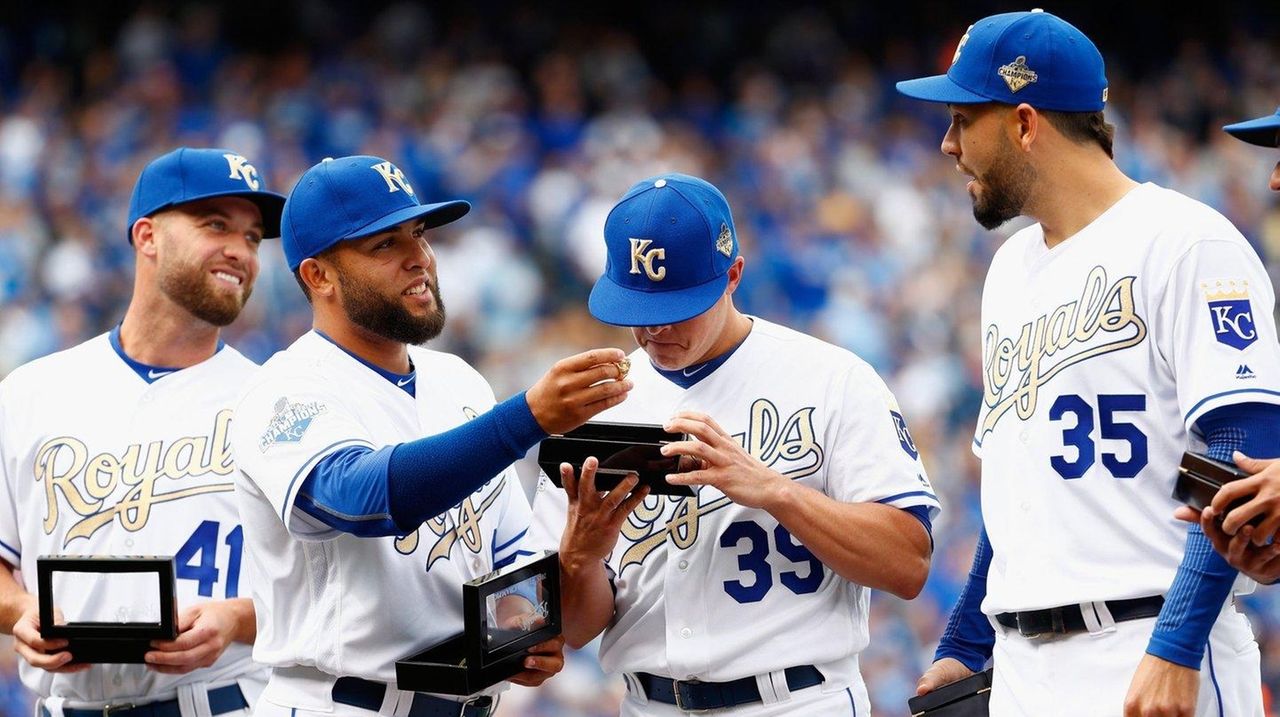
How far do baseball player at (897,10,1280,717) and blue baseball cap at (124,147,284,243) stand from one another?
1.98m

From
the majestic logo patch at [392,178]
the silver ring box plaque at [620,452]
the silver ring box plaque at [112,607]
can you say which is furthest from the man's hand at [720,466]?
the silver ring box plaque at [112,607]

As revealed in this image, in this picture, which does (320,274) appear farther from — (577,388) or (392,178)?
(577,388)

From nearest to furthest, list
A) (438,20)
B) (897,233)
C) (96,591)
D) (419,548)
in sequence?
(419,548) < (96,591) < (897,233) < (438,20)

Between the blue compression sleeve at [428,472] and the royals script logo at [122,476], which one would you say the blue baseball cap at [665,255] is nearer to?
the blue compression sleeve at [428,472]

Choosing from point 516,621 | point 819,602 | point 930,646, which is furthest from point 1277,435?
point 930,646

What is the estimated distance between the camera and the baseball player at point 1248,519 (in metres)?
2.55

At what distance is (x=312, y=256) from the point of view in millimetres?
3395

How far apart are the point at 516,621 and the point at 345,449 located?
1.71ft

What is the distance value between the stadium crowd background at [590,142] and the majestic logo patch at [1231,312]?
17.7ft

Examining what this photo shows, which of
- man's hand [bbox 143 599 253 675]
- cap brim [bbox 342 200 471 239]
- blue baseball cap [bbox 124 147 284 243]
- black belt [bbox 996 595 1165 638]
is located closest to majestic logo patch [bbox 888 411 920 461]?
black belt [bbox 996 595 1165 638]

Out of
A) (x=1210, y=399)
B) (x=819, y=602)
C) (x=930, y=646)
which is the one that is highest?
(x=1210, y=399)

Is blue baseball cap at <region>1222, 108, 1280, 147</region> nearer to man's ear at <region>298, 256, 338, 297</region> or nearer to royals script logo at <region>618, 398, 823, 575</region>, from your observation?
royals script logo at <region>618, 398, 823, 575</region>

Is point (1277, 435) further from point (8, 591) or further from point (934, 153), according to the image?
point (934, 153)

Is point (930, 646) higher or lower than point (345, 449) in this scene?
lower
